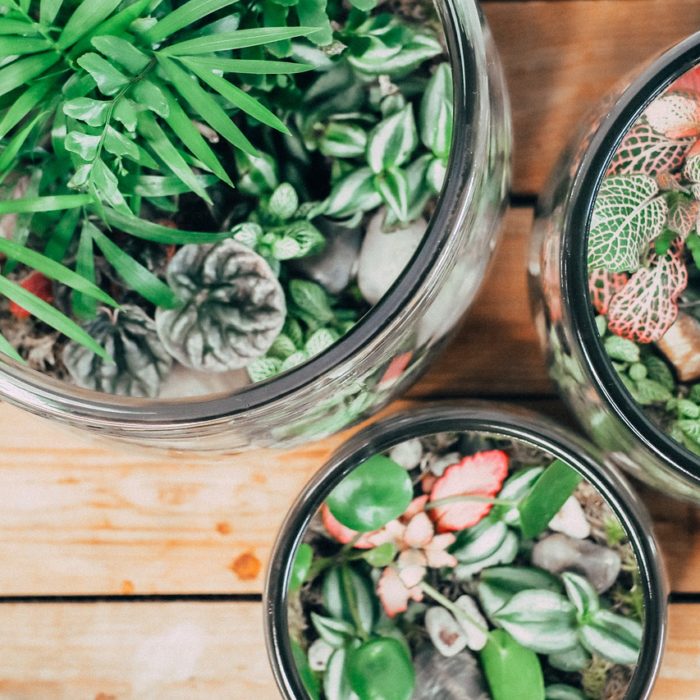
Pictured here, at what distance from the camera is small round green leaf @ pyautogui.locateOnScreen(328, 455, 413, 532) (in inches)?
18.6

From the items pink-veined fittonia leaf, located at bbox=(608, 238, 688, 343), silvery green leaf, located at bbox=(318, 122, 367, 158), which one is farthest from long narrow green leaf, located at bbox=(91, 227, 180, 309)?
pink-veined fittonia leaf, located at bbox=(608, 238, 688, 343)

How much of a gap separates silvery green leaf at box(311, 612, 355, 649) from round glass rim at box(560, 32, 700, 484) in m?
0.21

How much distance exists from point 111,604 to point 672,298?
40 cm

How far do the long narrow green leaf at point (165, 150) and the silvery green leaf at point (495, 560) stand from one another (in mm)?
271

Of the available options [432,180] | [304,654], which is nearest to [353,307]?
[432,180]

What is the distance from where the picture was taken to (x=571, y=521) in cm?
47

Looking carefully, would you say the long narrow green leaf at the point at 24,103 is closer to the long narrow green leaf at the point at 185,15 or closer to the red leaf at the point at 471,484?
the long narrow green leaf at the point at 185,15

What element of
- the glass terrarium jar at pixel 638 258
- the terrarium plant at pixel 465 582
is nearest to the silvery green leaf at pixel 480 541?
the terrarium plant at pixel 465 582

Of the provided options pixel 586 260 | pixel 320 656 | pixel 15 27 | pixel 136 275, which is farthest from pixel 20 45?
pixel 320 656

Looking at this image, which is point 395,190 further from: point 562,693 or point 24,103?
point 562,693

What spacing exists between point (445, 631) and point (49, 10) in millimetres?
386

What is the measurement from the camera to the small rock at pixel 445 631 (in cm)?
48

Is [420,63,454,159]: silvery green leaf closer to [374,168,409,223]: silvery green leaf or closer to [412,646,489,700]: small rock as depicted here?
[374,168,409,223]: silvery green leaf

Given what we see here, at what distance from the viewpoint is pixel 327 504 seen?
477 mm
